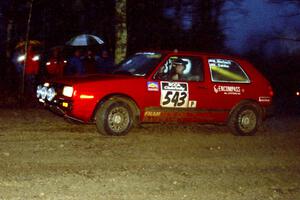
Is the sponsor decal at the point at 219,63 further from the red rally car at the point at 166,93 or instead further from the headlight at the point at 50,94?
the headlight at the point at 50,94

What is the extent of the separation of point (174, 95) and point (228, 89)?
1263mm

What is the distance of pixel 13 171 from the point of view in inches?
298

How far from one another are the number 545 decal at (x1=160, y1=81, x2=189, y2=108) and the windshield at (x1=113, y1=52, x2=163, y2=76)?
1.40 ft

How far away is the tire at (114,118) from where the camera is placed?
10.7 m

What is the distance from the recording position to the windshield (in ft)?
36.9

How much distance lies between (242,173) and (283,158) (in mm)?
1538

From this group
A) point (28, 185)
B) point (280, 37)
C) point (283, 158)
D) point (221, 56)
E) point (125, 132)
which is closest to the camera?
point (28, 185)

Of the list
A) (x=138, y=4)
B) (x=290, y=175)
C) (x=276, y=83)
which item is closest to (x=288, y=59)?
(x=276, y=83)

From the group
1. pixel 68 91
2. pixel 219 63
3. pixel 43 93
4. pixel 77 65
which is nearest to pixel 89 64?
pixel 77 65

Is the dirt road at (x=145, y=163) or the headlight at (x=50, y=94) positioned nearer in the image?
the dirt road at (x=145, y=163)

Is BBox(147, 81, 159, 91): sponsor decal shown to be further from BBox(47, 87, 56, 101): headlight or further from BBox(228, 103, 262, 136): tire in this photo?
BBox(228, 103, 262, 136): tire

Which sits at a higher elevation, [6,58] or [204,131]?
[6,58]

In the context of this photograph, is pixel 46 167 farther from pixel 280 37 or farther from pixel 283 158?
pixel 280 37

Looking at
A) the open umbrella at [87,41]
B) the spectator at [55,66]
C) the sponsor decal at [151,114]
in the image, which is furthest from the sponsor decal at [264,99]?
the spectator at [55,66]
